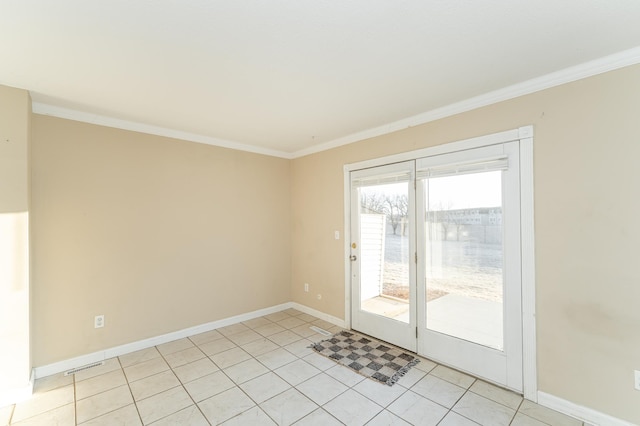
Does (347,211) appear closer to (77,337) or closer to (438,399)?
(438,399)

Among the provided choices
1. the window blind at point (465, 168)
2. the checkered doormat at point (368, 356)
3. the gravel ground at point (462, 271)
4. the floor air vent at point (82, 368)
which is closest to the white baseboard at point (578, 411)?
the gravel ground at point (462, 271)

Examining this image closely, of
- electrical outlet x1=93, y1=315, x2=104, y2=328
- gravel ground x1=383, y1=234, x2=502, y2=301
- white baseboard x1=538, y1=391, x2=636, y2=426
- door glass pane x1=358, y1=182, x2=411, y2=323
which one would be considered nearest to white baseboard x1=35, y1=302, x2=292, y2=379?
electrical outlet x1=93, y1=315, x2=104, y2=328

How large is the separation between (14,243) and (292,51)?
8.92ft

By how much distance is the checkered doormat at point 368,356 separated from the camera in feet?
8.79

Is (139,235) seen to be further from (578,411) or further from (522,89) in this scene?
(578,411)

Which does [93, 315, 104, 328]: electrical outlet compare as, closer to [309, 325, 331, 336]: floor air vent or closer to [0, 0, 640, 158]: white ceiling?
[0, 0, 640, 158]: white ceiling

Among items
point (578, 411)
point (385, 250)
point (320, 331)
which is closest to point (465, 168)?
point (385, 250)

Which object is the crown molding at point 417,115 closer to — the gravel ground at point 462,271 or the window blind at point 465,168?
the window blind at point 465,168

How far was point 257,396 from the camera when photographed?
7.69 feet

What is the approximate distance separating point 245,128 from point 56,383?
311 cm

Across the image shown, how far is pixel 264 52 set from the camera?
185 centimetres

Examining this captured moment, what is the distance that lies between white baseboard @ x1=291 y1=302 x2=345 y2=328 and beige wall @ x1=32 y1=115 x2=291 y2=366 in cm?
38

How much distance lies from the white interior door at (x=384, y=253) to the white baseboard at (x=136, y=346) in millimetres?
1623

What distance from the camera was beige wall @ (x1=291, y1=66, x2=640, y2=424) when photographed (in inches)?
74.2
